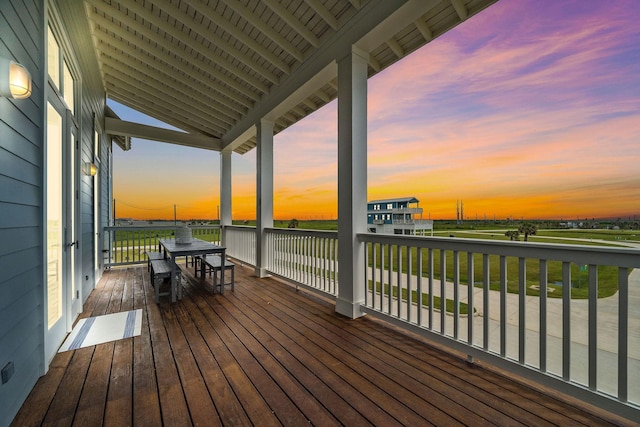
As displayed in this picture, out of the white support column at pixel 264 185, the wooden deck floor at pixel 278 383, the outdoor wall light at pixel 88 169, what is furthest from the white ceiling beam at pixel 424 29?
the outdoor wall light at pixel 88 169

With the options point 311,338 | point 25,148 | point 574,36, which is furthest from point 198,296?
point 574,36

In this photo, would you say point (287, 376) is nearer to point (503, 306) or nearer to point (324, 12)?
point (503, 306)

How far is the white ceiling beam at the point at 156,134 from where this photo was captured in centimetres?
587

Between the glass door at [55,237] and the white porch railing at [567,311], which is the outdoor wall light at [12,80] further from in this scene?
the white porch railing at [567,311]

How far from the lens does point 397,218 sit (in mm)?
2906

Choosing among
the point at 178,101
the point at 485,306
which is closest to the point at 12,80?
the point at 485,306

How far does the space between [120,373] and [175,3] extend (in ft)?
13.3

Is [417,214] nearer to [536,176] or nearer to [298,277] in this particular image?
[536,176]

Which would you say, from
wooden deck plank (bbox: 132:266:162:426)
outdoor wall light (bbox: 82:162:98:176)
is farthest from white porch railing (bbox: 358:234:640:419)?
A: outdoor wall light (bbox: 82:162:98:176)

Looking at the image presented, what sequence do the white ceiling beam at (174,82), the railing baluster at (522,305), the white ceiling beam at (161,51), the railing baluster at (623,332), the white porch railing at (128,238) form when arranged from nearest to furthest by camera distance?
the railing baluster at (623,332)
the railing baluster at (522,305)
the white ceiling beam at (161,51)
the white ceiling beam at (174,82)
the white porch railing at (128,238)

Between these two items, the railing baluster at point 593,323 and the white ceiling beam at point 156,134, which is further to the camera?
the white ceiling beam at point 156,134

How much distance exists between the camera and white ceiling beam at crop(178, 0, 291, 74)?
3.18 meters

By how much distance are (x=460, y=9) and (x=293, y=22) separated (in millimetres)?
1827

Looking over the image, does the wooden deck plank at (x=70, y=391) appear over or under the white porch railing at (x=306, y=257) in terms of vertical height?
under
